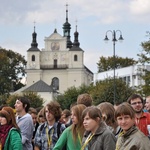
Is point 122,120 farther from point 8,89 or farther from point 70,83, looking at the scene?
point 70,83

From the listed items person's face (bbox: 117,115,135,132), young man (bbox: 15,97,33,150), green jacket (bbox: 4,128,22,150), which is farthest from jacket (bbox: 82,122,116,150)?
young man (bbox: 15,97,33,150)

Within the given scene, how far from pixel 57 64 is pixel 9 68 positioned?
29693mm

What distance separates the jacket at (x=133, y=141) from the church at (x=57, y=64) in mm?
137988

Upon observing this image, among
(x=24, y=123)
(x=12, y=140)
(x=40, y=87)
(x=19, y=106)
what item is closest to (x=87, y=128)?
(x=12, y=140)

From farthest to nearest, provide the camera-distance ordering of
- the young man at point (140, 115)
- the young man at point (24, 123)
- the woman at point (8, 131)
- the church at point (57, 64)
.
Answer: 1. the church at point (57, 64)
2. the young man at point (24, 123)
3. the woman at point (8, 131)
4. the young man at point (140, 115)

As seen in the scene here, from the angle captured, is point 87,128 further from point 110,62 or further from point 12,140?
point 110,62

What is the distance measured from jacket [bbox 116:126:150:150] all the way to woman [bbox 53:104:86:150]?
1.84m

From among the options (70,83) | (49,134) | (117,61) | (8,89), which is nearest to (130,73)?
(117,61)

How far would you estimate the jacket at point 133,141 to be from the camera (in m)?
7.93

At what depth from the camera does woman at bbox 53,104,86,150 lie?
33.2 ft

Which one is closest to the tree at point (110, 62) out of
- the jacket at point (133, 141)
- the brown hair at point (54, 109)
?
the brown hair at point (54, 109)

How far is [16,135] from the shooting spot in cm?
1088

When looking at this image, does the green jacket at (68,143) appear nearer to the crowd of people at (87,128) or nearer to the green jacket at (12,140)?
the crowd of people at (87,128)

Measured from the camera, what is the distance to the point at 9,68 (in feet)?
415
